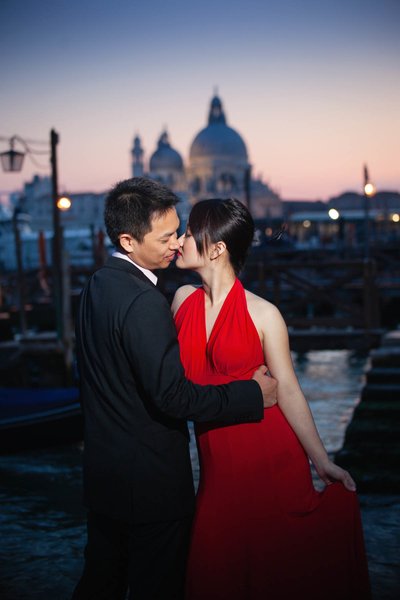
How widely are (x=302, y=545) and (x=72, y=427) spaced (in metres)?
5.13

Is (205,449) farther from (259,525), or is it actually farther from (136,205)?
(136,205)

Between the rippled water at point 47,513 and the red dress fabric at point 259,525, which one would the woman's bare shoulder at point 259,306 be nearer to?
the red dress fabric at point 259,525

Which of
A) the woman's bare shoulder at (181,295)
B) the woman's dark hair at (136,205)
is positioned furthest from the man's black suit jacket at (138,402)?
the woman's bare shoulder at (181,295)

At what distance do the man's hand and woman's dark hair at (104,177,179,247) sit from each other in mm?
532

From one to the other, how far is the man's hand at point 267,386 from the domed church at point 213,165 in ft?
346

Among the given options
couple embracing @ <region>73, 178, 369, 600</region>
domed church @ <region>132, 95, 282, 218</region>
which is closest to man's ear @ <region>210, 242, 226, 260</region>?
couple embracing @ <region>73, 178, 369, 600</region>

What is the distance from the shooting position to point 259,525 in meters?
2.41

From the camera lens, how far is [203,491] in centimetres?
246

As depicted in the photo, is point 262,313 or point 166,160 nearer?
point 262,313

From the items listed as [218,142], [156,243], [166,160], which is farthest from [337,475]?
[166,160]

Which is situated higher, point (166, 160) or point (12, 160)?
point (166, 160)

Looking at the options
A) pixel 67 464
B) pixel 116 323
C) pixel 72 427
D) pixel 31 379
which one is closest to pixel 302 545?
pixel 116 323

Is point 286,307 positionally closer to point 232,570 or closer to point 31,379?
point 31,379

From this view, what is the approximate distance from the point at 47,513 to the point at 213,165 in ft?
349
